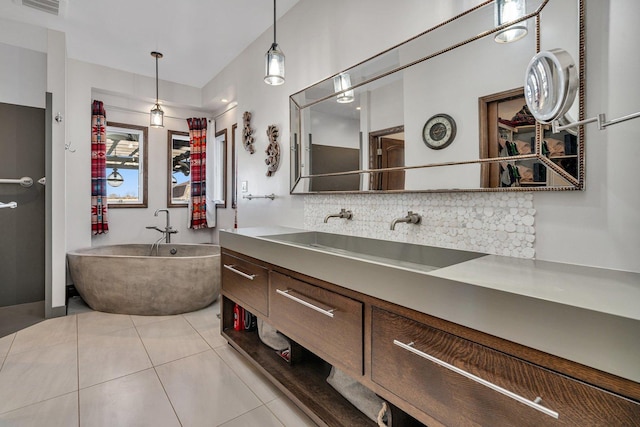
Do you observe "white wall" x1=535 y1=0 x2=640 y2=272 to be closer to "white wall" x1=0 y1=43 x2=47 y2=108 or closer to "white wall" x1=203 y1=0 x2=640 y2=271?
"white wall" x1=203 y1=0 x2=640 y2=271

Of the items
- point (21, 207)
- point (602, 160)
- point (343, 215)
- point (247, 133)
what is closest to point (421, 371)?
point (602, 160)

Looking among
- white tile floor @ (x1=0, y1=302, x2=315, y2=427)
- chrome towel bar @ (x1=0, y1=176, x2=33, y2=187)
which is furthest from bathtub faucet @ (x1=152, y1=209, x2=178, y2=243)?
white tile floor @ (x1=0, y1=302, x2=315, y2=427)

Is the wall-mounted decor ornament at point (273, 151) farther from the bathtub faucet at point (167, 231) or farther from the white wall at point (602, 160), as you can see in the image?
the bathtub faucet at point (167, 231)

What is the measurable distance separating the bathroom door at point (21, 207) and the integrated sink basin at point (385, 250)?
2857mm

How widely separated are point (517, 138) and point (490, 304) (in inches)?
32.6

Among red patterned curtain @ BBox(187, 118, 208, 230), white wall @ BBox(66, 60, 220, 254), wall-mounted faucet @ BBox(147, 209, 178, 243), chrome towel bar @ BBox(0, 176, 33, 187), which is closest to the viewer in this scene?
chrome towel bar @ BBox(0, 176, 33, 187)

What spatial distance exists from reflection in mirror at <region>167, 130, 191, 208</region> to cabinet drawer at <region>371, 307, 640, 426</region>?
13.8 feet

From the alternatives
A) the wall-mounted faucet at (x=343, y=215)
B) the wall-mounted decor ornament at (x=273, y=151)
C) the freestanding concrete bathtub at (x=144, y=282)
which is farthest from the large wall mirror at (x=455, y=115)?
the freestanding concrete bathtub at (x=144, y=282)

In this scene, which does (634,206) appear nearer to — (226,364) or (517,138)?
(517,138)

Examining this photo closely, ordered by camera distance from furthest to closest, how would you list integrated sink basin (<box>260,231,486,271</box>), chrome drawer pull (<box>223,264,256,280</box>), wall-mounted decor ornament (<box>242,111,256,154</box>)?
wall-mounted decor ornament (<box>242,111,256,154</box>) < chrome drawer pull (<box>223,264,256,280</box>) < integrated sink basin (<box>260,231,486,271</box>)

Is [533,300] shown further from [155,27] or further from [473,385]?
[155,27]

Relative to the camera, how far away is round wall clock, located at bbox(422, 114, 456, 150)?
1.55m

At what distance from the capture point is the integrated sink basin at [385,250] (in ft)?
5.06

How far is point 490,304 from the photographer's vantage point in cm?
83
